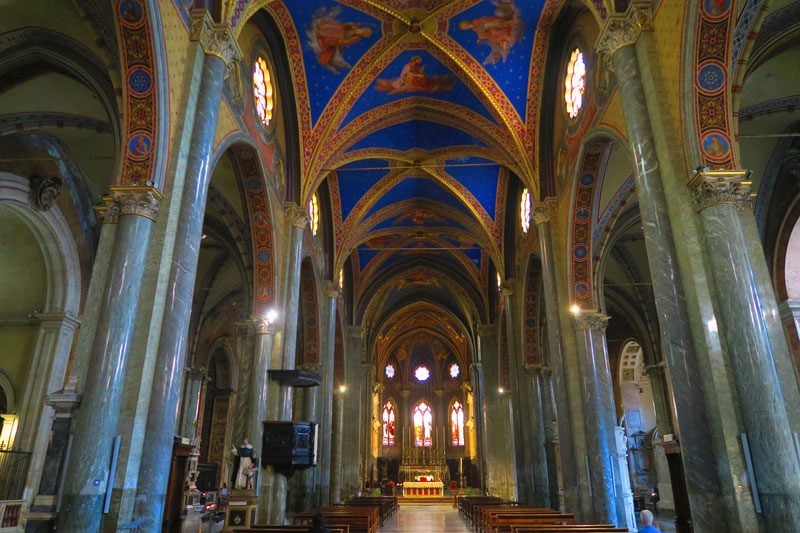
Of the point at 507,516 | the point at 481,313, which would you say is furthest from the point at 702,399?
the point at 481,313

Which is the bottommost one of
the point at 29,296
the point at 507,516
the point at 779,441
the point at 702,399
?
Answer: the point at 507,516

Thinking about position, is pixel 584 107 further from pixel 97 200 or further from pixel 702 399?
pixel 97 200

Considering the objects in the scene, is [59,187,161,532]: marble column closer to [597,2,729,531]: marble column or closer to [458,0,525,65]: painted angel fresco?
[597,2,729,531]: marble column

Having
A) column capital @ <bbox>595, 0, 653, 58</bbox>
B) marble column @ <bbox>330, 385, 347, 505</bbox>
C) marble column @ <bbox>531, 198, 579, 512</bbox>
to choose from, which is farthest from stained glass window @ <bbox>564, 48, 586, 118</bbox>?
marble column @ <bbox>330, 385, 347, 505</bbox>

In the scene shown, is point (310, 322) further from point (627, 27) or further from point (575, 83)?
point (627, 27)

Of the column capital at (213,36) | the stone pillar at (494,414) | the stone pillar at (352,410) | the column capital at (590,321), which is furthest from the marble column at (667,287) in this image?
the stone pillar at (352,410)

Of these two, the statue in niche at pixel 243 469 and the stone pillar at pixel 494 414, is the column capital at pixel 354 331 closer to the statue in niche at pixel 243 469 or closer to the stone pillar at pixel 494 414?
the stone pillar at pixel 494 414

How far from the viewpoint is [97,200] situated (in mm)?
16266

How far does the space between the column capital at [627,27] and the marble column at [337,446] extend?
19.6 m

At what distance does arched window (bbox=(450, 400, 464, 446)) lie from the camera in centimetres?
4534

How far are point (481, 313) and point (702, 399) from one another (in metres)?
21.3

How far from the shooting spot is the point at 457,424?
46062 millimetres

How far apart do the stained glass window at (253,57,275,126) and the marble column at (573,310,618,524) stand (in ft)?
30.7

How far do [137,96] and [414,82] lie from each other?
32.6 ft
